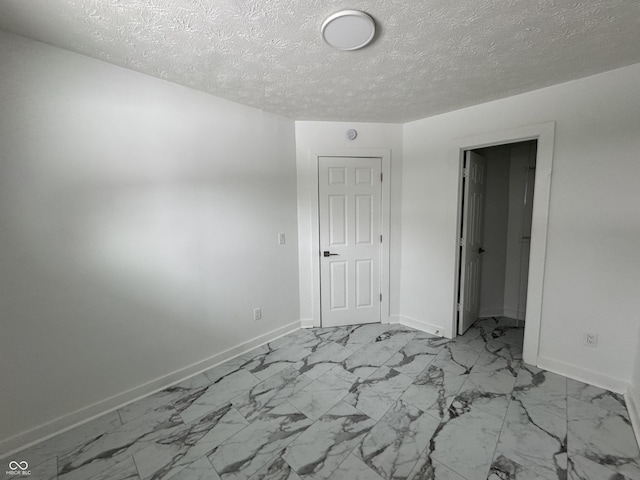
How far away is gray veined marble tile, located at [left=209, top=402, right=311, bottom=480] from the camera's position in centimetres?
145

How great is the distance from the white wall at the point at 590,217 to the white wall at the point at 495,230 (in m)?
1.00

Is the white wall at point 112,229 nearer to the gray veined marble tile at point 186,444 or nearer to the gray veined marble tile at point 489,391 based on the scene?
the gray veined marble tile at point 186,444

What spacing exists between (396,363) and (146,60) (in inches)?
121

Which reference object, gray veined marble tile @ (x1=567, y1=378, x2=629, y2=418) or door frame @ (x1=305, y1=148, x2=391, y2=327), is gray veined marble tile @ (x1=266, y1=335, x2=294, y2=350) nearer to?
door frame @ (x1=305, y1=148, x2=391, y2=327)

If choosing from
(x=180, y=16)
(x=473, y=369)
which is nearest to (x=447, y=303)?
(x=473, y=369)

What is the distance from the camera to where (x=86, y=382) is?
1757mm

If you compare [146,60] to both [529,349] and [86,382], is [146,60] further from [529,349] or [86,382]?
[529,349]

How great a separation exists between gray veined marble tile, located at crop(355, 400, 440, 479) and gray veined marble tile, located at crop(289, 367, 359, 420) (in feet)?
1.19

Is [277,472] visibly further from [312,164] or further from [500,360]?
[312,164]

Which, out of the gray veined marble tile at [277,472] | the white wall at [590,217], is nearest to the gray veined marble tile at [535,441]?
the white wall at [590,217]

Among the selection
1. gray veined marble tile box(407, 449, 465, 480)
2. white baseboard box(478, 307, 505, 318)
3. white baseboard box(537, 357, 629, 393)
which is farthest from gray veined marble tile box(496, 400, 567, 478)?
white baseboard box(478, 307, 505, 318)

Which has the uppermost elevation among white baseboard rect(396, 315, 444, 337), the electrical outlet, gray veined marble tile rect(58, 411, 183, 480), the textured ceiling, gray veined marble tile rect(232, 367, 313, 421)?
the textured ceiling

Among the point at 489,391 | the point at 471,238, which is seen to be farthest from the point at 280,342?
the point at 471,238

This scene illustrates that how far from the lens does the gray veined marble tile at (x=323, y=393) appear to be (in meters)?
1.86
